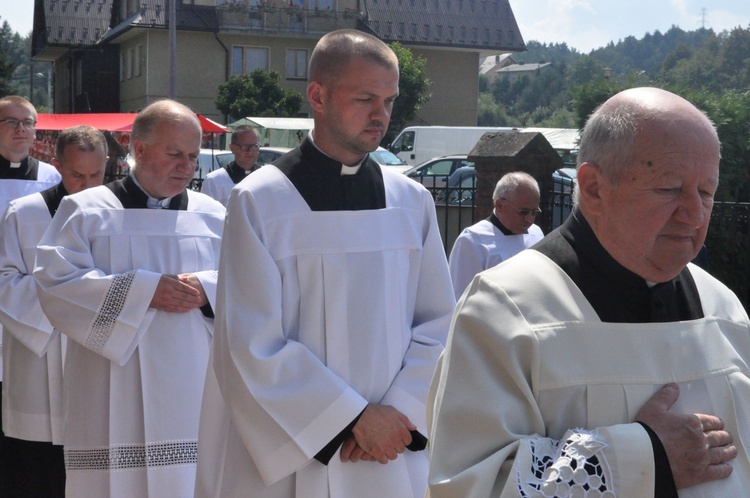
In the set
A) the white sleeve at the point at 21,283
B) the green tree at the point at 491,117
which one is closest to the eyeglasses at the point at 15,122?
the white sleeve at the point at 21,283

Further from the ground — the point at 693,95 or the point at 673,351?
the point at 693,95

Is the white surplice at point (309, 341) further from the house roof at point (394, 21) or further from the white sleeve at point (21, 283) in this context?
the house roof at point (394, 21)

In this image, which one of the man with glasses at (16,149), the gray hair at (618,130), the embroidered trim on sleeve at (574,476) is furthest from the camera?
the man with glasses at (16,149)

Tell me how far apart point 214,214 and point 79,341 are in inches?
32.5

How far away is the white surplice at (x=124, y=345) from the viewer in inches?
171

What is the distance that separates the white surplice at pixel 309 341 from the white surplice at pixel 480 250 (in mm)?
3255

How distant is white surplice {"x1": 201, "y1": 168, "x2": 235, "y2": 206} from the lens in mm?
9164

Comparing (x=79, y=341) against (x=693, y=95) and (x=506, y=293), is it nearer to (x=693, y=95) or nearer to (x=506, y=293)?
(x=506, y=293)

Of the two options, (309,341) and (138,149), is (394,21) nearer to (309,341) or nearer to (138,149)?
(138,149)

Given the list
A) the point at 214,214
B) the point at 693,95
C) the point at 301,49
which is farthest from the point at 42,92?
the point at 214,214

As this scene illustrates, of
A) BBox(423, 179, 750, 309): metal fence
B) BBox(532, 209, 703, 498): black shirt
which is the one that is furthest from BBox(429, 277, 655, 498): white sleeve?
BBox(423, 179, 750, 309): metal fence

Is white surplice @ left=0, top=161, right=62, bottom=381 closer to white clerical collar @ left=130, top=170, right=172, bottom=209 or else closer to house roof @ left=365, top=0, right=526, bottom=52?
white clerical collar @ left=130, top=170, right=172, bottom=209

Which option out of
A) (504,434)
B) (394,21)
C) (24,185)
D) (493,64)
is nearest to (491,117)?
(394,21)

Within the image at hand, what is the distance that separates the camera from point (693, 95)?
14.6 m
